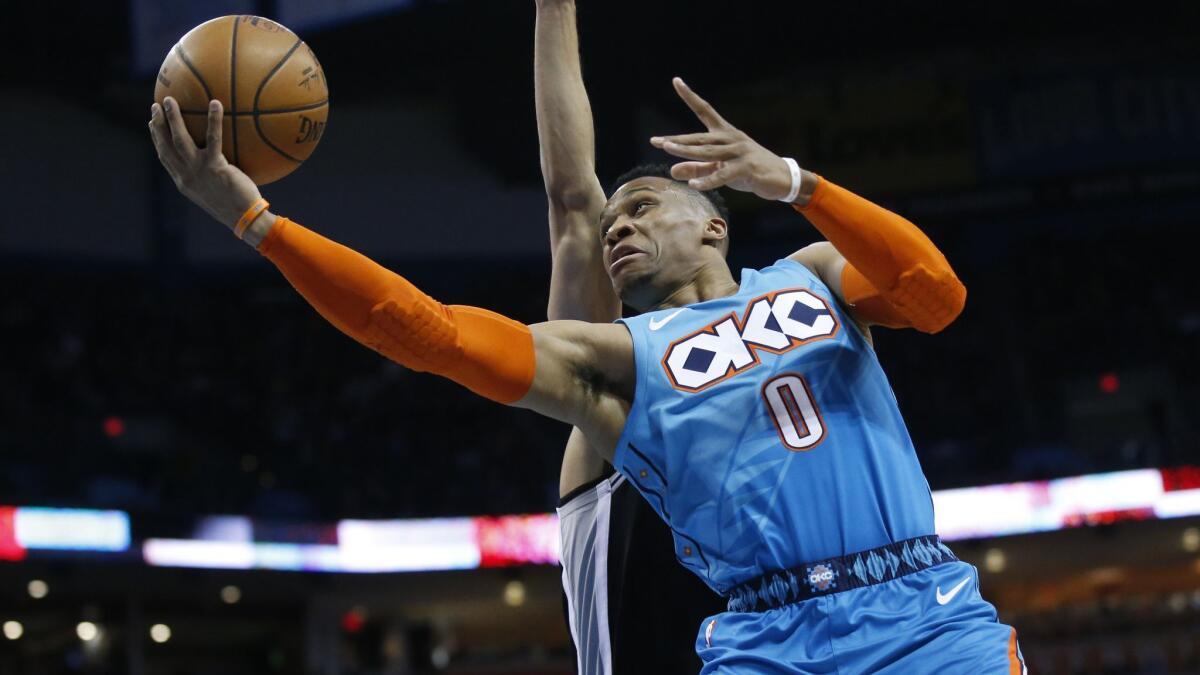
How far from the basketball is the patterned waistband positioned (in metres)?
1.46

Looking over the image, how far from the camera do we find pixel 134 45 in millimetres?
19266

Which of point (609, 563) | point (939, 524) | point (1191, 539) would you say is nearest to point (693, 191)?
point (609, 563)

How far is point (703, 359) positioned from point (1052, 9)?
21.3 m

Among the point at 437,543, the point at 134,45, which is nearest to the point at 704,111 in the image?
the point at 437,543

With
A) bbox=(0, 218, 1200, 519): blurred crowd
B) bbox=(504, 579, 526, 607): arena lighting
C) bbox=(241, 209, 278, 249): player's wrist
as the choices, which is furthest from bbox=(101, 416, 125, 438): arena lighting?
bbox=(241, 209, 278, 249): player's wrist

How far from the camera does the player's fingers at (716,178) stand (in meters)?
2.77

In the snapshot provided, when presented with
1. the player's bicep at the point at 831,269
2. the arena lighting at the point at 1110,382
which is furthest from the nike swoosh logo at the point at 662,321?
the arena lighting at the point at 1110,382

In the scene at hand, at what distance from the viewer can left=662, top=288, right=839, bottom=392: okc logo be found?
2869mm

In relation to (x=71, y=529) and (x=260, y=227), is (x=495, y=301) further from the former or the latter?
(x=260, y=227)

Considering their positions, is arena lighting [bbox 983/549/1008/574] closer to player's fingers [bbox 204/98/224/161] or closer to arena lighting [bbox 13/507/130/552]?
arena lighting [bbox 13/507/130/552]

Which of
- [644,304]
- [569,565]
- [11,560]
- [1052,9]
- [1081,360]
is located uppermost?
[1052,9]

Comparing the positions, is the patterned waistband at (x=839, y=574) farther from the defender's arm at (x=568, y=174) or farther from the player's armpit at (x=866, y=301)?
the defender's arm at (x=568, y=174)

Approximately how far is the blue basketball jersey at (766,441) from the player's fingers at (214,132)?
0.94 metres

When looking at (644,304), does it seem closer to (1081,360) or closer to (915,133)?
(915,133)
